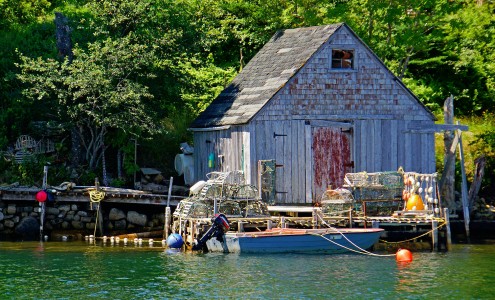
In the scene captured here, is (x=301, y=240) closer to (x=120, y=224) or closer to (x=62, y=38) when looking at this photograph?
(x=120, y=224)

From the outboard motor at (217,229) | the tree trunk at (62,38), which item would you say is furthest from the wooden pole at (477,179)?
the tree trunk at (62,38)

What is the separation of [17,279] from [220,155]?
11.1m

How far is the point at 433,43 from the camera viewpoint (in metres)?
48.2

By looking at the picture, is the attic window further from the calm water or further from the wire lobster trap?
the calm water

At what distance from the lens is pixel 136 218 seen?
38125mm

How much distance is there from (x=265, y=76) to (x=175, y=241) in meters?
6.85

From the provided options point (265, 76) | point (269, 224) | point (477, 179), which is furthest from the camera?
point (477, 179)

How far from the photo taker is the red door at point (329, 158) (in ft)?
120

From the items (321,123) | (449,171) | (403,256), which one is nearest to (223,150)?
(321,123)

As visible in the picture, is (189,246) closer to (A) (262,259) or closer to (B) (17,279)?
(A) (262,259)

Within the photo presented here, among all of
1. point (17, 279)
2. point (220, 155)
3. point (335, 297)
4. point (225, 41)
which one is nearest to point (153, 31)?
point (220, 155)

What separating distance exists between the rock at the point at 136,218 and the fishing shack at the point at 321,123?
296 centimetres

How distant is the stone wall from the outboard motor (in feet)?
17.3

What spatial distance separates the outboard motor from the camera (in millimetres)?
33000
